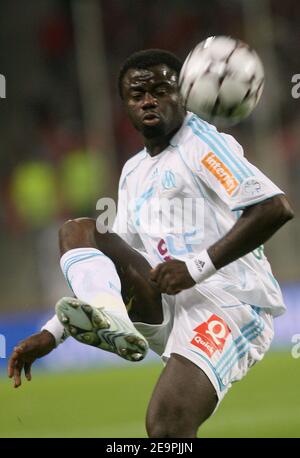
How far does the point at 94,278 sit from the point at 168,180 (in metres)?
0.65

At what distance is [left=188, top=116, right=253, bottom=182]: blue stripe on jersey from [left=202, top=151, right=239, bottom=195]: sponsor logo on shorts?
0.7 inches

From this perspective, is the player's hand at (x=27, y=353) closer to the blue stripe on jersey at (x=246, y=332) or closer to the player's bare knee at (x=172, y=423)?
the player's bare knee at (x=172, y=423)

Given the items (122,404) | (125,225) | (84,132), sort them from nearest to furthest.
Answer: (125,225) < (122,404) < (84,132)

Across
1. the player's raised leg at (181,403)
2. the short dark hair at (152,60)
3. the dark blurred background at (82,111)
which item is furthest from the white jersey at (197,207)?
the dark blurred background at (82,111)

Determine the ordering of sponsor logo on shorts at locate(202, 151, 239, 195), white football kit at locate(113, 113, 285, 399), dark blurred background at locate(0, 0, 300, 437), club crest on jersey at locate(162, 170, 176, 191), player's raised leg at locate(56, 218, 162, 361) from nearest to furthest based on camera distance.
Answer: player's raised leg at locate(56, 218, 162, 361) → sponsor logo on shorts at locate(202, 151, 239, 195) → white football kit at locate(113, 113, 285, 399) → club crest on jersey at locate(162, 170, 176, 191) → dark blurred background at locate(0, 0, 300, 437)

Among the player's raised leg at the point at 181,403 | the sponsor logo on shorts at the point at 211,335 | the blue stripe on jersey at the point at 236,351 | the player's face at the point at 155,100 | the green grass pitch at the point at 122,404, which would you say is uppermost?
the player's face at the point at 155,100

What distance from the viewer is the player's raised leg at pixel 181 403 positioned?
4441 mm

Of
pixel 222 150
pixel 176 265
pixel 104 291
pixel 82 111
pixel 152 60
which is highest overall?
pixel 152 60

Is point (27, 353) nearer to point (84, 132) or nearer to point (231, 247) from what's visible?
point (231, 247)

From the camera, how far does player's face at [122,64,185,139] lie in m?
4.96

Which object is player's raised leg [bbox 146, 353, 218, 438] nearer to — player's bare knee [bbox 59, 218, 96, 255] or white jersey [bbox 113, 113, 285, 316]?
white jersey [bbox 113, 113, 285, 316]

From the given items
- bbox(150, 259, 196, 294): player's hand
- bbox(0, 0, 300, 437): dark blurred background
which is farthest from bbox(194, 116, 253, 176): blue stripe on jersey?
bbox(0, 0, 300, 437): dark blurred background

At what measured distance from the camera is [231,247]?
447 centimetres

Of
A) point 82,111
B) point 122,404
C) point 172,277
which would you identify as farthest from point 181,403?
point 82,111
